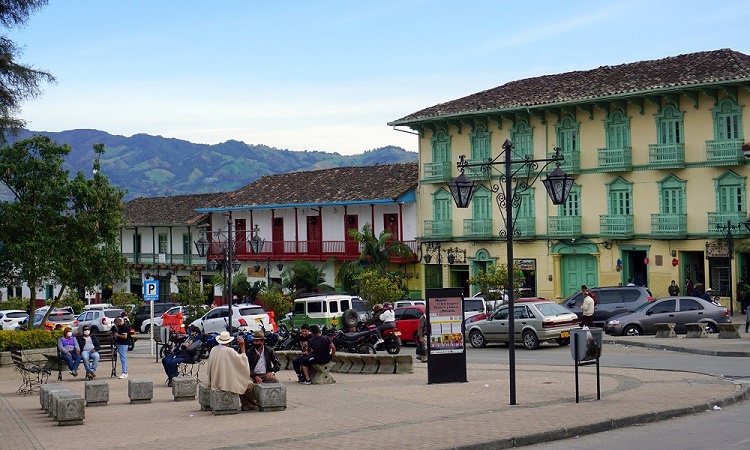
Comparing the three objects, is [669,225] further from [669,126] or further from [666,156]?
[669,126]

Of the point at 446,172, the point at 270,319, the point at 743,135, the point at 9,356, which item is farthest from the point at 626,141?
the point at 9,356

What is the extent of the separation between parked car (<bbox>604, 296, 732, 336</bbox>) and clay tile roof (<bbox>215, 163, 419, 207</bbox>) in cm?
2335

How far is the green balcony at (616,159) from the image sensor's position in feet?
155

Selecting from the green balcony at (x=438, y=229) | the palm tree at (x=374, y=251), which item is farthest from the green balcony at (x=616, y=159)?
the palm tree at (x=374, y=251)

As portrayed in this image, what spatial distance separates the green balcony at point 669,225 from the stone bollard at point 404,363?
2396 cm

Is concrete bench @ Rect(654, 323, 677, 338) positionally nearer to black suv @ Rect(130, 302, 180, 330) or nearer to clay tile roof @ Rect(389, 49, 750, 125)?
clay tile roof @ Rect(389, 49, 750, 125)

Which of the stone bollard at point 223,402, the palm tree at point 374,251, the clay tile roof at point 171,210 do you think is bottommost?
the stone bollard at point 223,402

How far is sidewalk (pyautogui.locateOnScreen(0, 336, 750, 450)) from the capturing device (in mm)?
14664

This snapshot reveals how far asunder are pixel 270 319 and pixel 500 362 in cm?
1565

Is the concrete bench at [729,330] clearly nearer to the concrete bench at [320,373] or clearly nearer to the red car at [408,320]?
the red car at [408,320]

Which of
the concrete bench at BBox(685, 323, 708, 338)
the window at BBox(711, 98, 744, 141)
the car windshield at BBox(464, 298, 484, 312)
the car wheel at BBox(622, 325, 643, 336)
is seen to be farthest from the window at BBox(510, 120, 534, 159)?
the concrete bench at BBox(685, 323, 708, 338)

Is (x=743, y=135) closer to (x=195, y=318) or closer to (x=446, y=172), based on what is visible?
(x=446, y=172)

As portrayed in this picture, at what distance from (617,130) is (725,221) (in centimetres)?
673

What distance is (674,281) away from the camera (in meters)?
45.3
